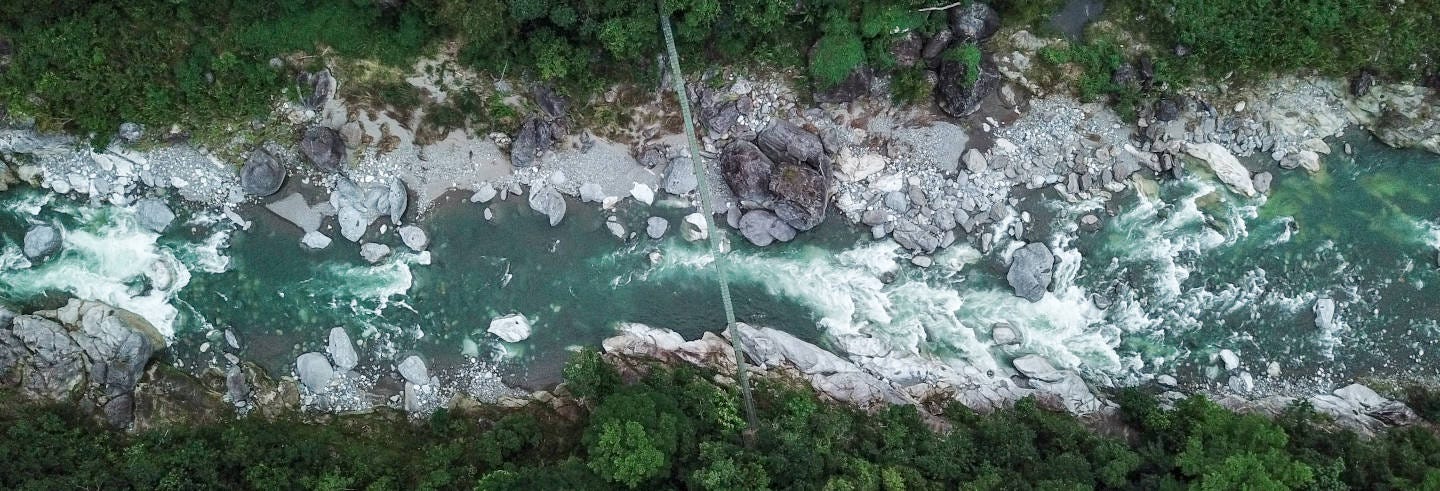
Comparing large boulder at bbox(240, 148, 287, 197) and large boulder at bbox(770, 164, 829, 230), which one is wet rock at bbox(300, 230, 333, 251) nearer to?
large boulder at bbox(240, 148, 287, 197)

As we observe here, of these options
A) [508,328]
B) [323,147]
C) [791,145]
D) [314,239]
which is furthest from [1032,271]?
[314,239]

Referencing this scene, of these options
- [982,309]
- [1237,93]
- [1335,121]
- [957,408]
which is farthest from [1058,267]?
[1335,121]

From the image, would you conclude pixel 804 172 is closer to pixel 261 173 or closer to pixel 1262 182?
pixel 1262 182

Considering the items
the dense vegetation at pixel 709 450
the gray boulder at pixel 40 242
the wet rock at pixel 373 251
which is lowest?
the dense vegetation at pixel 709 450

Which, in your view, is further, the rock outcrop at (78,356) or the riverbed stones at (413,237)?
the riverbed stones at (413,237)

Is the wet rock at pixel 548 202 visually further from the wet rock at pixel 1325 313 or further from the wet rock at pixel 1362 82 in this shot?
the wet rock at pixel 1362 82

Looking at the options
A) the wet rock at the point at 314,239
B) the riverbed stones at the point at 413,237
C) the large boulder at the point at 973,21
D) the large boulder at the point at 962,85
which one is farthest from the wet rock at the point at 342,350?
the large boulder at the point at 973,21
